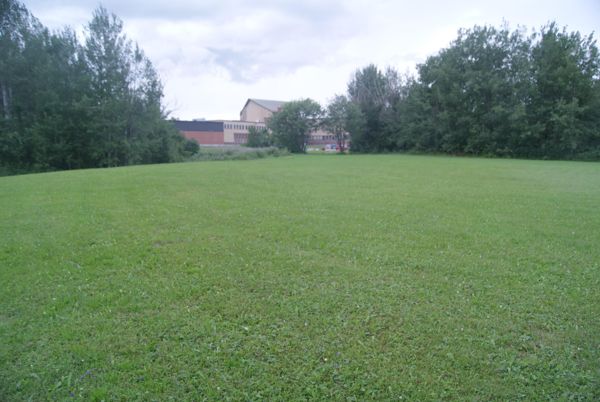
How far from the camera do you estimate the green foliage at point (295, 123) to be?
4472 centimetres

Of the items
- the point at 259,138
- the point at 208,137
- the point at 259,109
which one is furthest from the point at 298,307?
the point at 259,109

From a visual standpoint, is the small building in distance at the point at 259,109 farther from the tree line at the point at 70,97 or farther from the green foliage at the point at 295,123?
the tree line at the point at 70,97

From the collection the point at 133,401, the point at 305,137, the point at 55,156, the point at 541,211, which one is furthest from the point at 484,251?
the point at 305,137

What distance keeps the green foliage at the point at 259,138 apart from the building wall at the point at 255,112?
2754 centimetres

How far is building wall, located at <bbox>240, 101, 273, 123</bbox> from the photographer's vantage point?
3235 inches

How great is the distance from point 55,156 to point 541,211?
3085cm

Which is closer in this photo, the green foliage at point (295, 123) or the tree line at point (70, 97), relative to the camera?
the tree line at point (70, 97)

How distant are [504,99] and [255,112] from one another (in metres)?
66.8

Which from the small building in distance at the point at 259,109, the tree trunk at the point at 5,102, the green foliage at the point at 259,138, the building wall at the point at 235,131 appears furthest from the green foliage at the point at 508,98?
the building wall at the point at 235,131

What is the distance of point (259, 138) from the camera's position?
5219 centimetres

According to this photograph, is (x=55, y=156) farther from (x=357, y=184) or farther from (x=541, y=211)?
(x=541, y=211)

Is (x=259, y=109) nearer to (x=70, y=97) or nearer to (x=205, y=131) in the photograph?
(x=205, y=131)

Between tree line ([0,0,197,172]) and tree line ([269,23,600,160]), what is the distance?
26.6 metres

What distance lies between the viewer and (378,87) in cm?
4378
